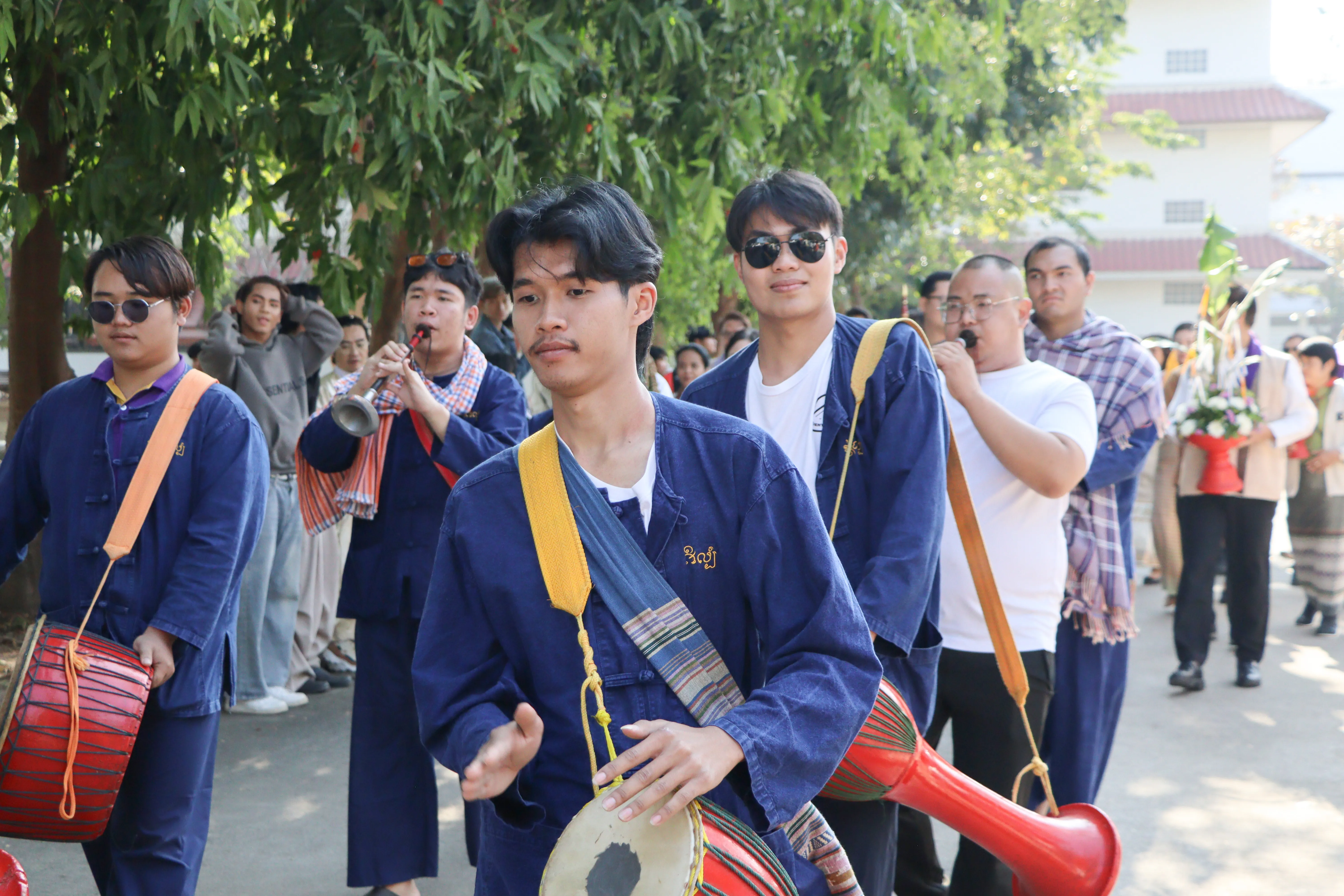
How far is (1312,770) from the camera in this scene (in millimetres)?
6008

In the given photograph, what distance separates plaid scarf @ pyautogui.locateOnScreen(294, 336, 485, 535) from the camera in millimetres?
4211

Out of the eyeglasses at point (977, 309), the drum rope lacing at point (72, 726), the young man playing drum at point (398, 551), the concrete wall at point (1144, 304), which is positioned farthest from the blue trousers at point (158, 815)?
the concrete wall at point (1144, 304)

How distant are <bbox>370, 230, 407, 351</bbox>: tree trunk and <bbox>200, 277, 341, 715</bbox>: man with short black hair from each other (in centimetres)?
69

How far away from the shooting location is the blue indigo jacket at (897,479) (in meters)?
2.95

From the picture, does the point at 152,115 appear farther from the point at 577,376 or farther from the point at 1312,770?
the point at 1312,770

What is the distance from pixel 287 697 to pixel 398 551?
308 centimetres

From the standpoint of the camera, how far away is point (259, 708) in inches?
262

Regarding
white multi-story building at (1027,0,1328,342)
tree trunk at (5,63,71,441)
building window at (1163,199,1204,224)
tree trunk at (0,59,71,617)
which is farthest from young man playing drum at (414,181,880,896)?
building window at (1163,199,1204,224)

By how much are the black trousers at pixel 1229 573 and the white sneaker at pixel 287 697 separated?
506 cm

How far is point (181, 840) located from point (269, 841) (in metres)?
1.64

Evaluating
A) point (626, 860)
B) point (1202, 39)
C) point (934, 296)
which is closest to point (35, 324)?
point (934, 296)

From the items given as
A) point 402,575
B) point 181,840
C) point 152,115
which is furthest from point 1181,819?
point 152,115

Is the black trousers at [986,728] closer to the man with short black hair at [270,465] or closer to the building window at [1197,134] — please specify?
the man with short black hair at [270,465]

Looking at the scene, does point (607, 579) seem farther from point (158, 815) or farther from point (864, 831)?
point (158, 815)
